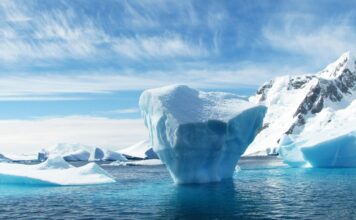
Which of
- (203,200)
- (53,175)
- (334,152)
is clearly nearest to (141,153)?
(334,152)

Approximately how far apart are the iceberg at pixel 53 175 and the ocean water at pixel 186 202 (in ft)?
9.27

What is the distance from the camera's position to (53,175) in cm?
4328

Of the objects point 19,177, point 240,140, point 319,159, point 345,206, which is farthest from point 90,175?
point 319,159

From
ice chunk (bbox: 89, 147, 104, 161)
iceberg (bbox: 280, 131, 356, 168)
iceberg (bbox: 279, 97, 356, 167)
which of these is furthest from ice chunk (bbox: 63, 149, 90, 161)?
iceberg (bbox: 280, 131, 356, 168)

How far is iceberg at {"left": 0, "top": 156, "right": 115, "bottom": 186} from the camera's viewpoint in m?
40.8

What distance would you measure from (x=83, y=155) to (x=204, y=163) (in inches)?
3787

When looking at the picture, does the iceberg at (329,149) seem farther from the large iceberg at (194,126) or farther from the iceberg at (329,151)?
the large iceberg at (194,126)

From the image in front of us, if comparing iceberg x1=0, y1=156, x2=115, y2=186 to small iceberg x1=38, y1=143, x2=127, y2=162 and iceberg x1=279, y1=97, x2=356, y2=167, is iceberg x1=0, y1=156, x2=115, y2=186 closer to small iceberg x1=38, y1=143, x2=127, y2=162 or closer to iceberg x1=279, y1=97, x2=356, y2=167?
iceberg x1=279, y1=97, x2=356, y2=167

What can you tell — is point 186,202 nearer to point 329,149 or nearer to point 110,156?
point 329,149

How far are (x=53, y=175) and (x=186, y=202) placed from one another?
761 inches

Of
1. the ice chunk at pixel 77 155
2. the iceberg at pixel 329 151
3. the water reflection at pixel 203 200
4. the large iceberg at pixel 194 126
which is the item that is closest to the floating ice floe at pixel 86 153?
the ice chunk at pixel 77 155

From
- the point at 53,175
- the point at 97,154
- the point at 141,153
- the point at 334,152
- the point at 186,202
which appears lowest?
the point at 186,202

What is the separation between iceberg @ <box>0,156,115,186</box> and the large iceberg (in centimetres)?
759

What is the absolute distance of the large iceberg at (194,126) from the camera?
36062 millimetres
